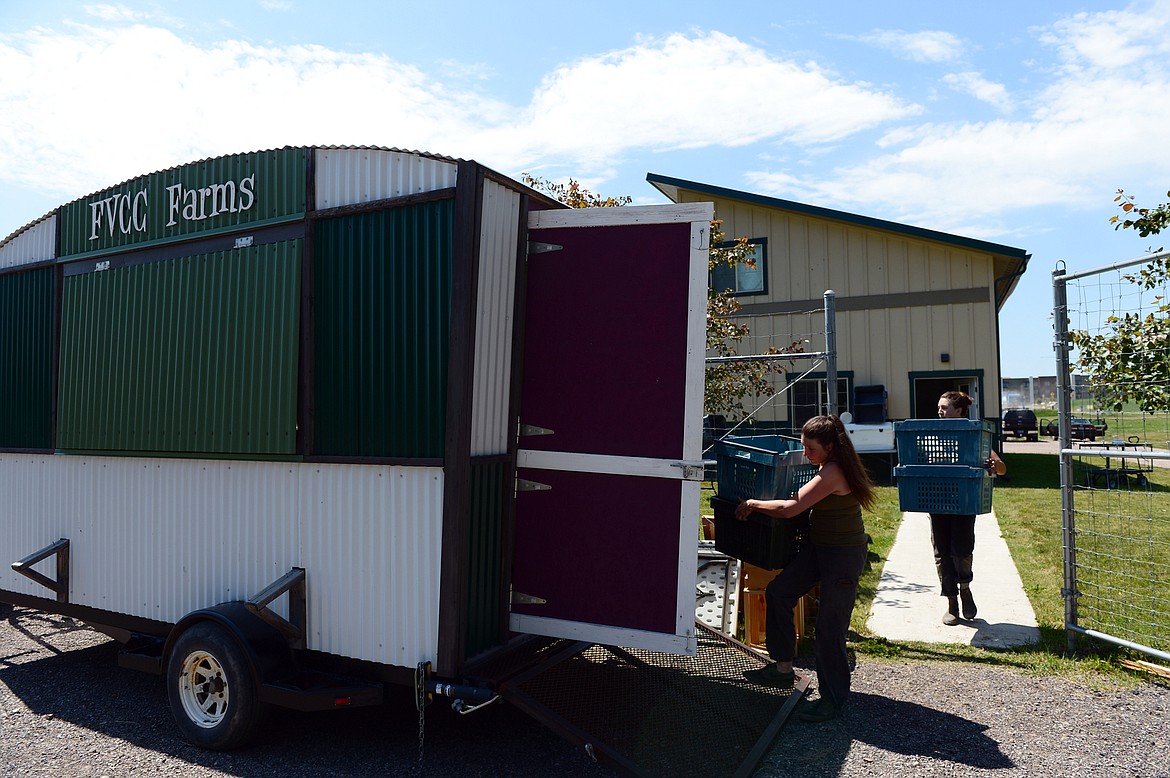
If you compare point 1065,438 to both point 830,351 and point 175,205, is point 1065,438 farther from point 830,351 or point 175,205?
point 175,205

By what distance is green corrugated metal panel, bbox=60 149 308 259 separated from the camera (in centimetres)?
491

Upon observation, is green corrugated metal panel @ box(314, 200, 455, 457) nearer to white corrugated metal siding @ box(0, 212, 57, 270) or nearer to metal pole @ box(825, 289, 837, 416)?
white corrugated metal siding @ box(0, 212, 57, 270)

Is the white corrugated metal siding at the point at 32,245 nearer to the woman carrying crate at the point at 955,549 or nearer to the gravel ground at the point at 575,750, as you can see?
the gravel ground at the point at 575,750

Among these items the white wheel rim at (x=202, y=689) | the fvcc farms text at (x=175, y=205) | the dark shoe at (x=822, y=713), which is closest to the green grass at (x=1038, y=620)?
the dark shoe at (x=822, y=713)

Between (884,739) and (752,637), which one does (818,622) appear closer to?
(884,739)

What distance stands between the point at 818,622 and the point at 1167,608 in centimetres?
383

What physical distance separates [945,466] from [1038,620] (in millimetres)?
1562

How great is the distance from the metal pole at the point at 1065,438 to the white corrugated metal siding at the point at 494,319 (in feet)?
13.0

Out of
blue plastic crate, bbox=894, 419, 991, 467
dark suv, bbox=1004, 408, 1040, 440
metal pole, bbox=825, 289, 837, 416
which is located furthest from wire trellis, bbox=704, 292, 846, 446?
dark suv, bbox=1004, 408, 1040, 440

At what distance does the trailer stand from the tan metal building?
13013mm

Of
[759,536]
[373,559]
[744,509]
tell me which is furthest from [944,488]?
[373,559]

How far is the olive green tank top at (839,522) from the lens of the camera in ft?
15.9

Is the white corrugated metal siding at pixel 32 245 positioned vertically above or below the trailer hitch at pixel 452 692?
above

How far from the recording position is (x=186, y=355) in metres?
5.25
